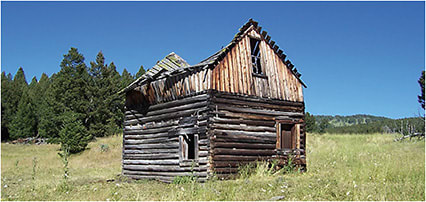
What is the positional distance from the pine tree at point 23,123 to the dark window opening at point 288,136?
49.7 metres

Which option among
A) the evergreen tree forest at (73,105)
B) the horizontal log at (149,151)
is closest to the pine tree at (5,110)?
the evergreen tree forest at (73,105)

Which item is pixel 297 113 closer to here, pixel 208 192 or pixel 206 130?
pixel 206 130

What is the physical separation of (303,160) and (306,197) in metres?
6.87

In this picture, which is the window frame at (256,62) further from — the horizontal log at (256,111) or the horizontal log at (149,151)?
the horizontal log at (149,151)

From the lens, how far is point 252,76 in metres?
15.3

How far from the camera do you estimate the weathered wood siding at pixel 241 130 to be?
1373 cm

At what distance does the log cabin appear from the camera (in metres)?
13.9

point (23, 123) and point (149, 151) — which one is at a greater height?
point (23, 123)

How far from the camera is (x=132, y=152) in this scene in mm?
17250

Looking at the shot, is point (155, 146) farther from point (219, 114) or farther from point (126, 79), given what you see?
point (126, 79)

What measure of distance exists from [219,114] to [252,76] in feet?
8.27

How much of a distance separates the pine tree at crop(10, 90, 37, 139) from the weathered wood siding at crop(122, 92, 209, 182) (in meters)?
44.4

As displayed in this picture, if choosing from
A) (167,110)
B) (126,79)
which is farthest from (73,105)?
(167,110)

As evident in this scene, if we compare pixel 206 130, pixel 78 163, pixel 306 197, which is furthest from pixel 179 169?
pixel 78 163
